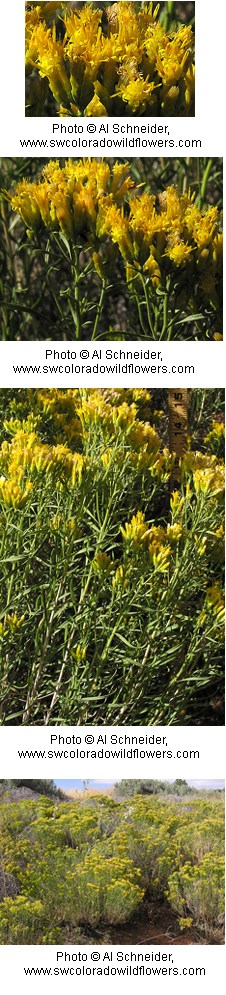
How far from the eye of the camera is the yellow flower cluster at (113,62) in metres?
2.01

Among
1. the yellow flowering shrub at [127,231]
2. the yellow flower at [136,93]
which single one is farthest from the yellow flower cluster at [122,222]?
the yellow flower at [136,93]

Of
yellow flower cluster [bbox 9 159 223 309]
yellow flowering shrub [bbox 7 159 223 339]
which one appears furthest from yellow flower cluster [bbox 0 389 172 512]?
yellow flower cluster [bbox 9 159 223 309]

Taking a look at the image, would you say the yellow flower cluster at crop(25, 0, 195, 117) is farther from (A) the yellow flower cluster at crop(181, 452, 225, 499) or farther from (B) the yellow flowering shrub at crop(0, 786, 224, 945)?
(B) the yellow flowering shrub at crop(0, 786, 224, 945)

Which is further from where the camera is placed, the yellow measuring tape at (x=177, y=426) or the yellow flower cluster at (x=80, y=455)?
the yellow measuring tape at (x=177, y=426)

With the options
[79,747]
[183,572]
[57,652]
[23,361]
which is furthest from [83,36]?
[79,747]

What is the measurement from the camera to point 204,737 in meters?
1.93

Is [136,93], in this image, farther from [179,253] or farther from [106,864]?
[106,864]

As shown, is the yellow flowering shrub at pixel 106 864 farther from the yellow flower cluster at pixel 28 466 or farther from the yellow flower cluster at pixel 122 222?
the yellow flower cluster at pixel 122 222

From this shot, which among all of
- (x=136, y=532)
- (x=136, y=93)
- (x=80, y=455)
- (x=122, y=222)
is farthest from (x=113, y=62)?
(x=136, y=532)

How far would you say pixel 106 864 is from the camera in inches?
78.6

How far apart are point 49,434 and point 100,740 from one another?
82cm

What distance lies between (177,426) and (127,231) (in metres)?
0.55

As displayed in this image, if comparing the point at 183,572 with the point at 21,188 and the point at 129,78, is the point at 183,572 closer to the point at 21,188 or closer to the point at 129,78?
the point at 21,188

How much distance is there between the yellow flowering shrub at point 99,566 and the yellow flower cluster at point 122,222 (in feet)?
1.09
